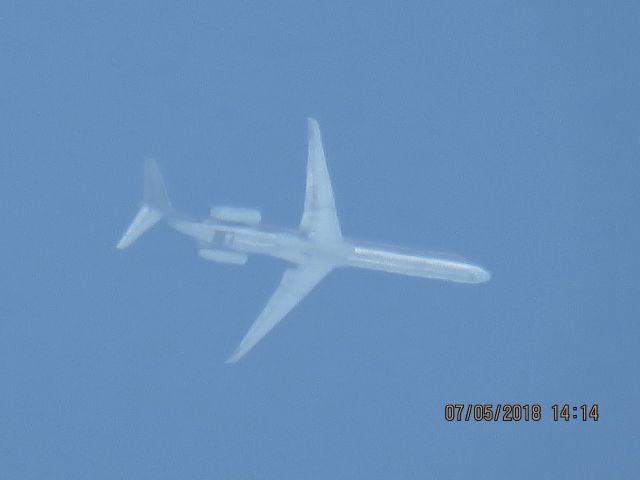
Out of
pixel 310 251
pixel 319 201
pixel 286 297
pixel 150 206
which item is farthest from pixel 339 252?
pixel 150 206

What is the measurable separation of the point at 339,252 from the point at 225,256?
3371 millimetres

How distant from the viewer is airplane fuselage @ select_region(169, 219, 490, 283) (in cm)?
1967

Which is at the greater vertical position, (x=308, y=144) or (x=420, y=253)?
(x=308, y=144)

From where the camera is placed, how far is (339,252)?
65.2 feet

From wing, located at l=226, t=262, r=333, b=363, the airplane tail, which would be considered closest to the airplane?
wing, located at l=226, t=262, r=333, b=363

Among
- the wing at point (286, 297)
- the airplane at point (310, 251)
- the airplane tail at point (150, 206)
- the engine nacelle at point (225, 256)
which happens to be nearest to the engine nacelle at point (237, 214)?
the airplane at point (310, 251)

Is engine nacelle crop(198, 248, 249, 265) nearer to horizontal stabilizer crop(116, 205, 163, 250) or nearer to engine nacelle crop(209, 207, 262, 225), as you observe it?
engine nacelle crop(209, 207, 262, 225)

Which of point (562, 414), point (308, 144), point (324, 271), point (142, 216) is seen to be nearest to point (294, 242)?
point (324, 271)

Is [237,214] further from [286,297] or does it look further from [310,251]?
[286,297]

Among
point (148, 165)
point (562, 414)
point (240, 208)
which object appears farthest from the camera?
point (562, 414)

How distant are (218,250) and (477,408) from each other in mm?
9978

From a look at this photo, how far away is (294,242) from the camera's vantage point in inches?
782

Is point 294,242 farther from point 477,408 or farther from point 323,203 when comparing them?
point 477,408

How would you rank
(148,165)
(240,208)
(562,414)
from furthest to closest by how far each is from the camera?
(562,414) < (148,165) < (240,208)
